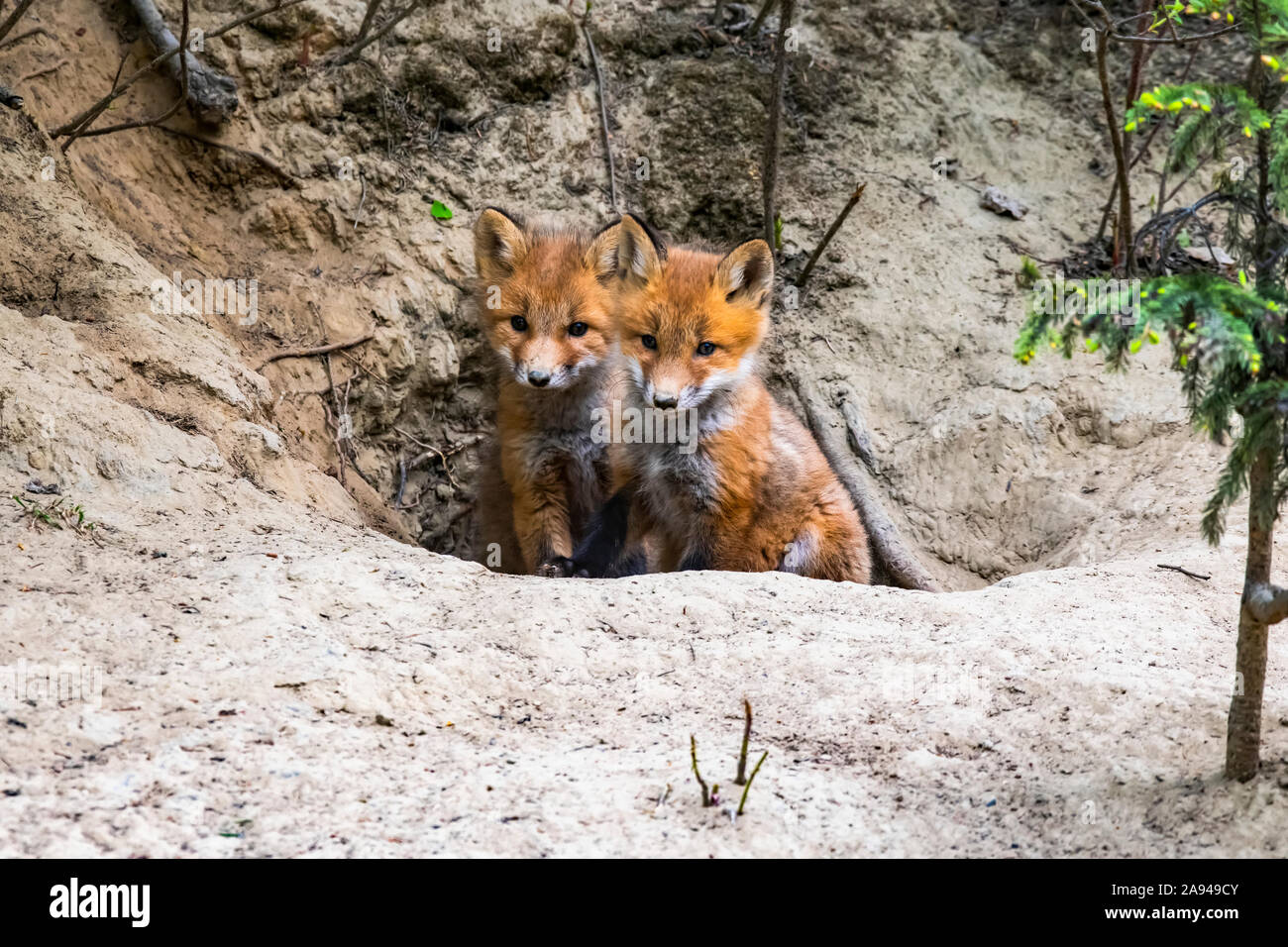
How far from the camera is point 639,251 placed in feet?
16.9

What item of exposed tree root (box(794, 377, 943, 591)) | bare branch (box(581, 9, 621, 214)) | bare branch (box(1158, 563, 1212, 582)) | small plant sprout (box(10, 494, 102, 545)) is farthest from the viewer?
bare branch (box(581, 9, 621, 214))

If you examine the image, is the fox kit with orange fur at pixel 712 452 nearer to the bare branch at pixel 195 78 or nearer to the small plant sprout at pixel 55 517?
the small plant sprout at pixel 55 517

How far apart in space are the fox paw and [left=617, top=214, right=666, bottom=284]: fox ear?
1.45 metres

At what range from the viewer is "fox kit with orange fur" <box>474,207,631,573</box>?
5453 millimetres

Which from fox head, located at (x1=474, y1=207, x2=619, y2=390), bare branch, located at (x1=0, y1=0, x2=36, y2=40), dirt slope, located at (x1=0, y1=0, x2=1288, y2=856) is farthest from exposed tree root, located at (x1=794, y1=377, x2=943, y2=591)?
bare branch, located at (x1=0, y1=0, x2=36, y2=40)

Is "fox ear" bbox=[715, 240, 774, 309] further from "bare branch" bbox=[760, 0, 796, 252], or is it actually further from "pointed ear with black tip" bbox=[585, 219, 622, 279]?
"bare branch" bbox=[760, 0, 796, 252]

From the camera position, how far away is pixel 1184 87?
7.47 feet

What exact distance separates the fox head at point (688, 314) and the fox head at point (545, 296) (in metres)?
0.30

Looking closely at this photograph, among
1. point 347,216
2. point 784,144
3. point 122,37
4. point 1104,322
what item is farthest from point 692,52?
point 1104,322

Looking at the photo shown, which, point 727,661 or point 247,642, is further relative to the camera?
point 727,661

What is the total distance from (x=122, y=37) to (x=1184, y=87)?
5666mm

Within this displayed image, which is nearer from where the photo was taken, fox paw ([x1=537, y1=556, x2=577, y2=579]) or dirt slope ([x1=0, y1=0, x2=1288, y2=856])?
dirt slope ([x1=0, y1=0, x2=1288, y2=856])

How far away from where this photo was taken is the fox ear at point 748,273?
5051 millimetres

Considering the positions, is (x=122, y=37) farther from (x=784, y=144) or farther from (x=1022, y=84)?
(x=1022, y=84)
